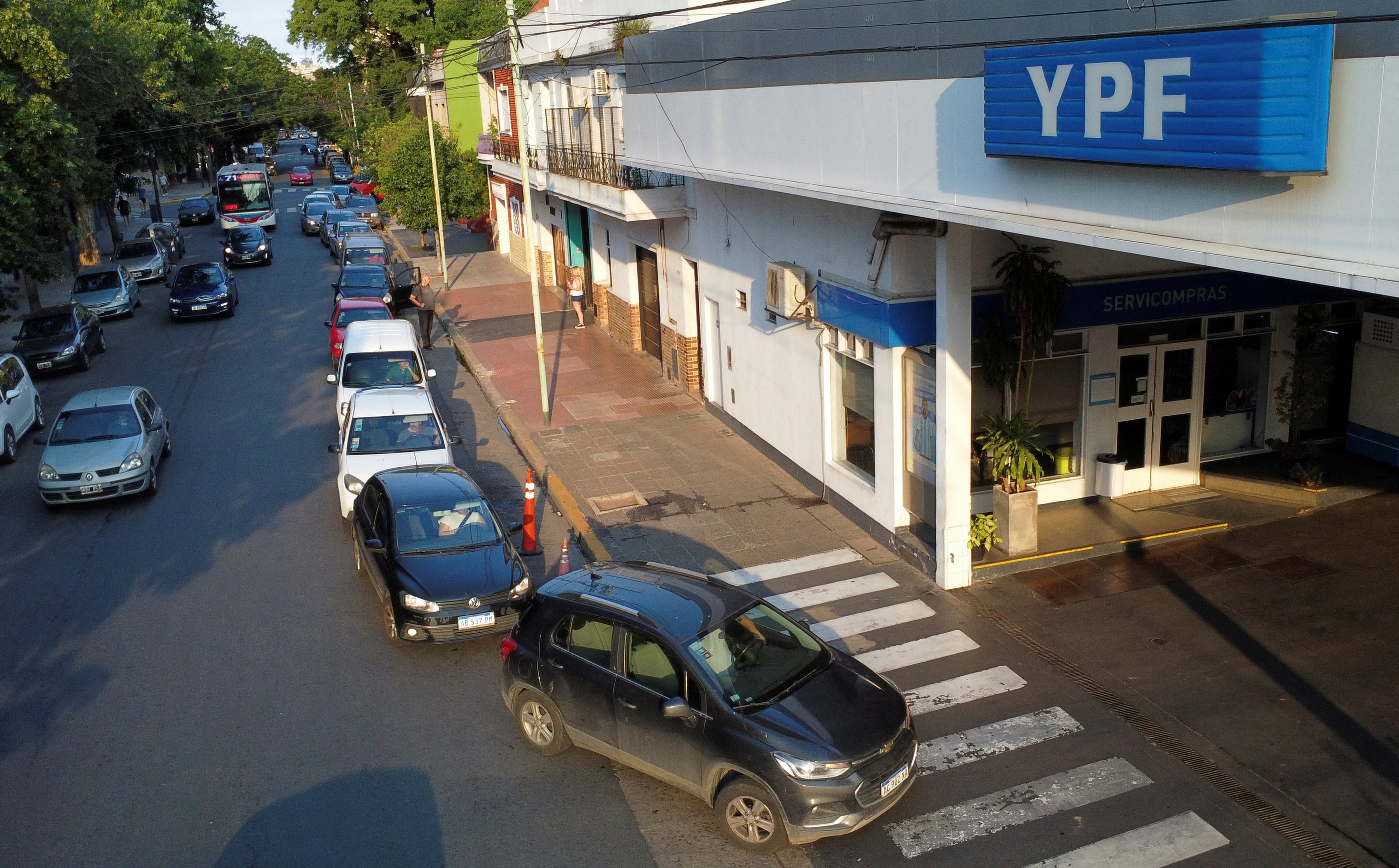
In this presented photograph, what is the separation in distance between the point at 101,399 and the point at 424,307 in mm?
11812

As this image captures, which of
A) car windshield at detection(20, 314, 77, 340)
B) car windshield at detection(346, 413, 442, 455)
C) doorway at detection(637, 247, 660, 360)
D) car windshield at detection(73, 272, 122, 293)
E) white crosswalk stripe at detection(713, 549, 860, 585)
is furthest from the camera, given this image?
car windshield at detection(73, 272, 122, 293)

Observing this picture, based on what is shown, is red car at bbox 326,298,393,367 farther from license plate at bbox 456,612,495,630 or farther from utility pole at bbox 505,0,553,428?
license plate at bbox 456,612,495,630

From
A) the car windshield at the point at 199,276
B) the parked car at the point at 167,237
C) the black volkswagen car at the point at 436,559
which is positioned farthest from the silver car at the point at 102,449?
the parked car at the point at 167,237

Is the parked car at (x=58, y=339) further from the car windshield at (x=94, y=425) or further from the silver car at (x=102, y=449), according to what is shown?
the car windshield at (x=94, y=425)

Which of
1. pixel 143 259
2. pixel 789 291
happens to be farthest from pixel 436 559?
pixel 143 259

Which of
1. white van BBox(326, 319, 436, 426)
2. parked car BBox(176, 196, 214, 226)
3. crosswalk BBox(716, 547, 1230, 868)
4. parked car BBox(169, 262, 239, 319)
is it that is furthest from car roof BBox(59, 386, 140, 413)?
parked car BBox(176, 196, 214, 226)

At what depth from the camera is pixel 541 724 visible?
29.5 ft

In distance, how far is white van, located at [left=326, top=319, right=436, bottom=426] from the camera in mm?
18594

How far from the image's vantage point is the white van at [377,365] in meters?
18.6

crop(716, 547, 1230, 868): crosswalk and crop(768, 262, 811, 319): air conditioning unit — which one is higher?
crop(768, 262, 811, 319): air conditioning unit

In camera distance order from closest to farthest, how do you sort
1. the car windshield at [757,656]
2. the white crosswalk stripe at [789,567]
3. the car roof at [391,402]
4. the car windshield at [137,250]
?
the car windshield at [757,656] < the white crosswalk stripe at [789,567] < the car roof at [391,402] < the car windshield at [137,250]

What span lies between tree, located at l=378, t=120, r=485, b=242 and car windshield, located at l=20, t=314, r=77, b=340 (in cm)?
1313

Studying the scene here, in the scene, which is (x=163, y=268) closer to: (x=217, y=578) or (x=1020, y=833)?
(x=217, y=578)

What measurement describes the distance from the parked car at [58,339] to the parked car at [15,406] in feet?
11.5
